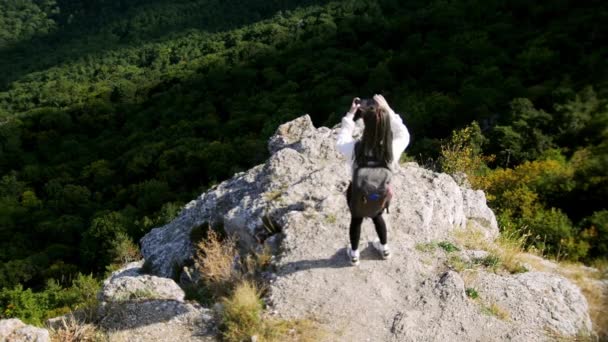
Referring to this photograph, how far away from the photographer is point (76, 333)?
6.03 meters

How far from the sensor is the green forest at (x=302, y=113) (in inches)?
835

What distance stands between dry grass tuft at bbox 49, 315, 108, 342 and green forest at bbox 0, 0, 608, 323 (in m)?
2.68

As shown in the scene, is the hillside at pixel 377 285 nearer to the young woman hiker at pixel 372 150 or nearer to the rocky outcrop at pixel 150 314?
the rocky outcrop at pixel 150 314

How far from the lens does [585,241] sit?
1409 cm

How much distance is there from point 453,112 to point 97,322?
38028 millimetres

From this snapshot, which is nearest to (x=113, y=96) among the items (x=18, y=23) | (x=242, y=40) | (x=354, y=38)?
(x=242, y=40)

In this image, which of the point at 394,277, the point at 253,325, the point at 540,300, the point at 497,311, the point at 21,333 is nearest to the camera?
the point at 253,325

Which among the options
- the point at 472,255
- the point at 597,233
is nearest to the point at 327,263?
the point at 472,255

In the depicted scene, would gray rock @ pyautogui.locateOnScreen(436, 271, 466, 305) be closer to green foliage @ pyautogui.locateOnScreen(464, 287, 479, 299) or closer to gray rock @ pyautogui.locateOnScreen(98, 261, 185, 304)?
green foliage @ pyautogui.locateOnScreen(464, 287, 479, 299)

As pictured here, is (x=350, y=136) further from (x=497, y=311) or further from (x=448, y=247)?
(x=497, y=311)

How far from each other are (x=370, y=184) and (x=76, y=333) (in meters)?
4.07

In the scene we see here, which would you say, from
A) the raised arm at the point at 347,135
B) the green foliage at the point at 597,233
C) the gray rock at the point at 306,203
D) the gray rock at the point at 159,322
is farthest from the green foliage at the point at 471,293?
the green foliage at the point at 597,233

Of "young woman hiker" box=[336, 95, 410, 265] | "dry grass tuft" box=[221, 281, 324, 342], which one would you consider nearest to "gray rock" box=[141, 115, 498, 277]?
"young woman hiker" box=[336, 95, 410, 265]

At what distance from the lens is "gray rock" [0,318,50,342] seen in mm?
5844
